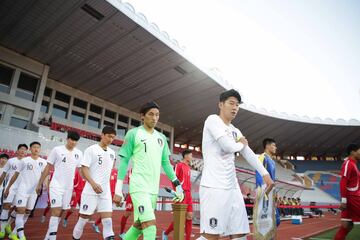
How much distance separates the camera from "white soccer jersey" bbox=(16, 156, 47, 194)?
593 cm

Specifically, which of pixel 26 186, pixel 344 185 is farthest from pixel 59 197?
pixel 344 185

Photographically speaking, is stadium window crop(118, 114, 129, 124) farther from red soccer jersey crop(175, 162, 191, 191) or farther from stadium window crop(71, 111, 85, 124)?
red soccer jersey crop(175, 162, 191, 191)

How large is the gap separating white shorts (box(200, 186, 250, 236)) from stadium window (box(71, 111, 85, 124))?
2892 centimetres

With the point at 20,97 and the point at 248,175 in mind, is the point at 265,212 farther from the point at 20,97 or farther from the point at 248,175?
the point at 20,97

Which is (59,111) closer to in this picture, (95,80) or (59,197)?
(95,80)

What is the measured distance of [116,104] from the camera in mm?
33500

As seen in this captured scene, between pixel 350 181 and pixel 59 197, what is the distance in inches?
213

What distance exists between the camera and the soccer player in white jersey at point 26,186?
219 inches

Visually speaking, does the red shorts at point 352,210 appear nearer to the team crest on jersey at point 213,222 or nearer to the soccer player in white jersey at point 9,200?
the team crest on jersey at point 213,222

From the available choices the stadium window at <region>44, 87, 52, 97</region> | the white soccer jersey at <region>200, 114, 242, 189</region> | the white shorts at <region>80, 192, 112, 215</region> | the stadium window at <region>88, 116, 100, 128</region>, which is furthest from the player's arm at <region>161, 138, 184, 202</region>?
the stadium window at <region>88, 116, 100, 128</region>

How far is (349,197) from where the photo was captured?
5066mm

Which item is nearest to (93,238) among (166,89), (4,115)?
(4,115)

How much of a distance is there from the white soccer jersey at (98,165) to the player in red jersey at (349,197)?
4.14 meters

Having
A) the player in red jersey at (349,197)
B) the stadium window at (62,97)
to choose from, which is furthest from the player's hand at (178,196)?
the stadium window at (62,97)
